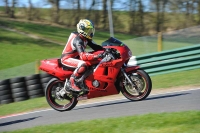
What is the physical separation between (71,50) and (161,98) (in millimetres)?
2271

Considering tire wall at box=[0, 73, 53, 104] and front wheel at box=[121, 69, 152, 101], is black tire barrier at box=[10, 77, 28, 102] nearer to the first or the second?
tire wall at box=[0, 73, 53, 104]

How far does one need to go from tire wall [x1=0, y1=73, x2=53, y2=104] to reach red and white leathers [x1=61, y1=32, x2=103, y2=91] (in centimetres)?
405

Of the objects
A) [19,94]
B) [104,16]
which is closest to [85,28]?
[19,94]

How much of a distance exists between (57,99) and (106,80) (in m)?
1.32

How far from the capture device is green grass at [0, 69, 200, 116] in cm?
1080

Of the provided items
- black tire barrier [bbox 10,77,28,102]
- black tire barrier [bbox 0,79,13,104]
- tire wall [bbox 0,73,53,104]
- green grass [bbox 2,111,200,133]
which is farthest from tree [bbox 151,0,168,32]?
green grass [bbox 2,111,200,133]

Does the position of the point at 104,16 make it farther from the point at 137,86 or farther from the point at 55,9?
the point at 137,86

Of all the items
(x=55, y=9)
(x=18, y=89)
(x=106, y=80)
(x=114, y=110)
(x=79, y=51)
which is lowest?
(x=18, y=89)

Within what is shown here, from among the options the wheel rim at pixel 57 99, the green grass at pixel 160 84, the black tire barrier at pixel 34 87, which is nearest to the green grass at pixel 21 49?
the black tire barrier at pixel 34 87

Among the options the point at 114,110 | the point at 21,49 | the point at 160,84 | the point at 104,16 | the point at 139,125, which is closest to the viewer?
the point at 139,125

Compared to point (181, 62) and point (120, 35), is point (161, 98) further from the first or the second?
point (120, 35)

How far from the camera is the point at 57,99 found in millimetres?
8875

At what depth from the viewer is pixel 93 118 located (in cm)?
760

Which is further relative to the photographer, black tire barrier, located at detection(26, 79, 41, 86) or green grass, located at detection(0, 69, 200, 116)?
black tire barrier, located at detection(26, 79, 41, 86)
